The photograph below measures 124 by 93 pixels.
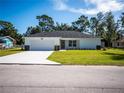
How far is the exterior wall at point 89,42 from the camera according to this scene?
40.4m

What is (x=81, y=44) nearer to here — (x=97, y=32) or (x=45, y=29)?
(x=97, y=32)

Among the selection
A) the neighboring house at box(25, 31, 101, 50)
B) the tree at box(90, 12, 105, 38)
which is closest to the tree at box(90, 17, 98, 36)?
the tree at box(90, 12, 105, 38)

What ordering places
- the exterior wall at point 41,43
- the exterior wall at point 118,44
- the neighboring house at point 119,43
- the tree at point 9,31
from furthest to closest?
1. the tree at point 9,31
2. the exterior wall at point 118,44
3. the neighboring house at point 119,43
4. the exterior wall at point 41,43

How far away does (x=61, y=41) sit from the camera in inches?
1623

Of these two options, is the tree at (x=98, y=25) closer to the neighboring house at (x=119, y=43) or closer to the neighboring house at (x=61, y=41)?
the neighboring house at (x=119, y=43)

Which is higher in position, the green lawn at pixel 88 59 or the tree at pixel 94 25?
the tree at pixel 94 25

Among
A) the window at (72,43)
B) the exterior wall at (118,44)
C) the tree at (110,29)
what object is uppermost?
the tree at (110,29)

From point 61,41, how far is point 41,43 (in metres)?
5.11

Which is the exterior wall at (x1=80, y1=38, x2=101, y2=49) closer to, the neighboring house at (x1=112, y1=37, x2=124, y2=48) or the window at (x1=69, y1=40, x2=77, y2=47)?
the window at (x1=69, y1=40, x2=77, y2=47)

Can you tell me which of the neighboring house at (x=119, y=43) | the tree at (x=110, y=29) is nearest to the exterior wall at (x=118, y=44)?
the neighboring house at (x=119, y=43)

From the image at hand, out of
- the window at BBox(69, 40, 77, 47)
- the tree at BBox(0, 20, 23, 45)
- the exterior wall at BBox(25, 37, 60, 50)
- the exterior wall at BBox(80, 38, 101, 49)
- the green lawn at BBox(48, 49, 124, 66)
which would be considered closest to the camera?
the green lawn at BBox(48, 49, 124, 66)

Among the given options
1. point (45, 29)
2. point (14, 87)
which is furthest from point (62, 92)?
point (45, 29)

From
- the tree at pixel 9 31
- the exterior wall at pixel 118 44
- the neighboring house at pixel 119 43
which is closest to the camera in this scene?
the neighboring house at pixel 119 43

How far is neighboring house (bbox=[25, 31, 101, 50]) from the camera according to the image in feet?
123
